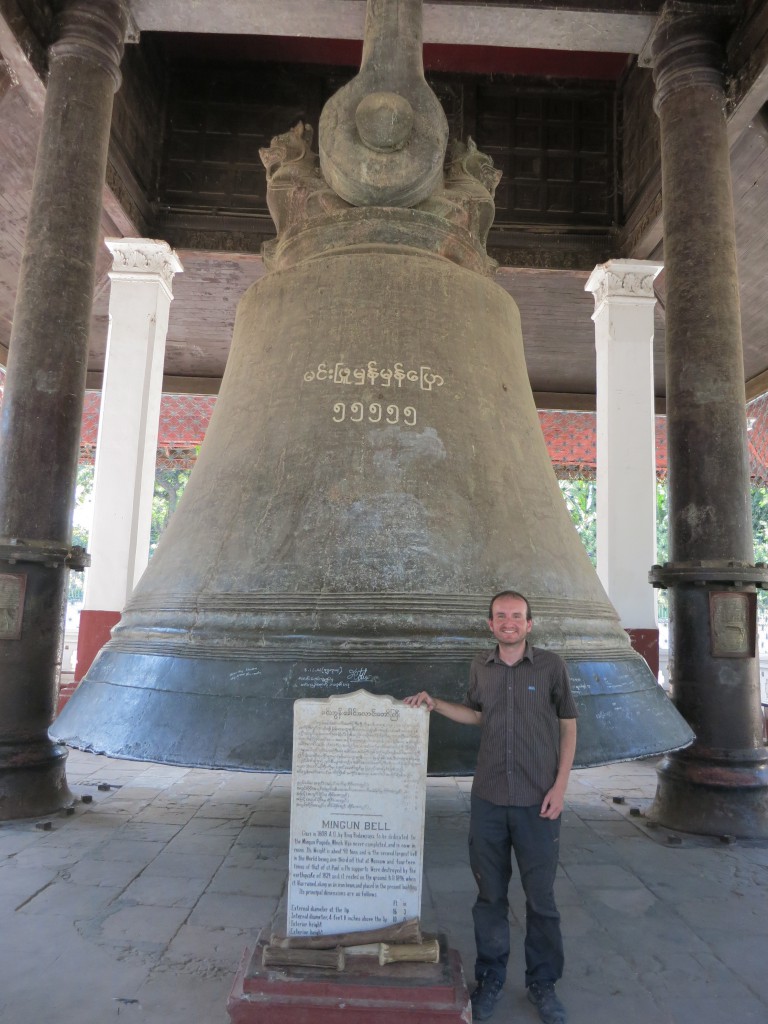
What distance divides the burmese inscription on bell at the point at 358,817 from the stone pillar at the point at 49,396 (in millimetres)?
2426

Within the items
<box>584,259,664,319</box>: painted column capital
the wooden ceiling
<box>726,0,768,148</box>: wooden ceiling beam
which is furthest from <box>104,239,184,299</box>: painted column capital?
<box>726,0,768,148</box>: wooden ceiling beam

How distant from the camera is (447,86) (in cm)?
578

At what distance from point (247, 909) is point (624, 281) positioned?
557cm

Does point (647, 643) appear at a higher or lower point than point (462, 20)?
lower

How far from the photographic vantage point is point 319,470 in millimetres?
Result: 1972

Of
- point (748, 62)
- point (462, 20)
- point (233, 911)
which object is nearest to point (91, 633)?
point (233, 911)

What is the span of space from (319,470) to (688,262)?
268cm

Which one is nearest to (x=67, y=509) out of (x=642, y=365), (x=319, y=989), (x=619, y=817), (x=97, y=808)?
(x=97, y=808)

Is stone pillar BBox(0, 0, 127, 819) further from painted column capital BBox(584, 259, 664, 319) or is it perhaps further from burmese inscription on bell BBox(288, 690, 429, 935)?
painted column capital BBox(584, 259, 664, 319)

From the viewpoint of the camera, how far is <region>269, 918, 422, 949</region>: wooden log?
160 cm

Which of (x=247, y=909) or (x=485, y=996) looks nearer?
(x=485, y=996)

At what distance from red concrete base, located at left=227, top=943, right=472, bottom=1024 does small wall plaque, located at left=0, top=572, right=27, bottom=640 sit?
248cm

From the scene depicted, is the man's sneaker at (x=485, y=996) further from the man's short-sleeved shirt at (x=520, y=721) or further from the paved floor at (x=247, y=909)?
the man's short-sleeved shirt at (x=520, y=721)

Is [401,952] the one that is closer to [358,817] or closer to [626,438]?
[358,817]
